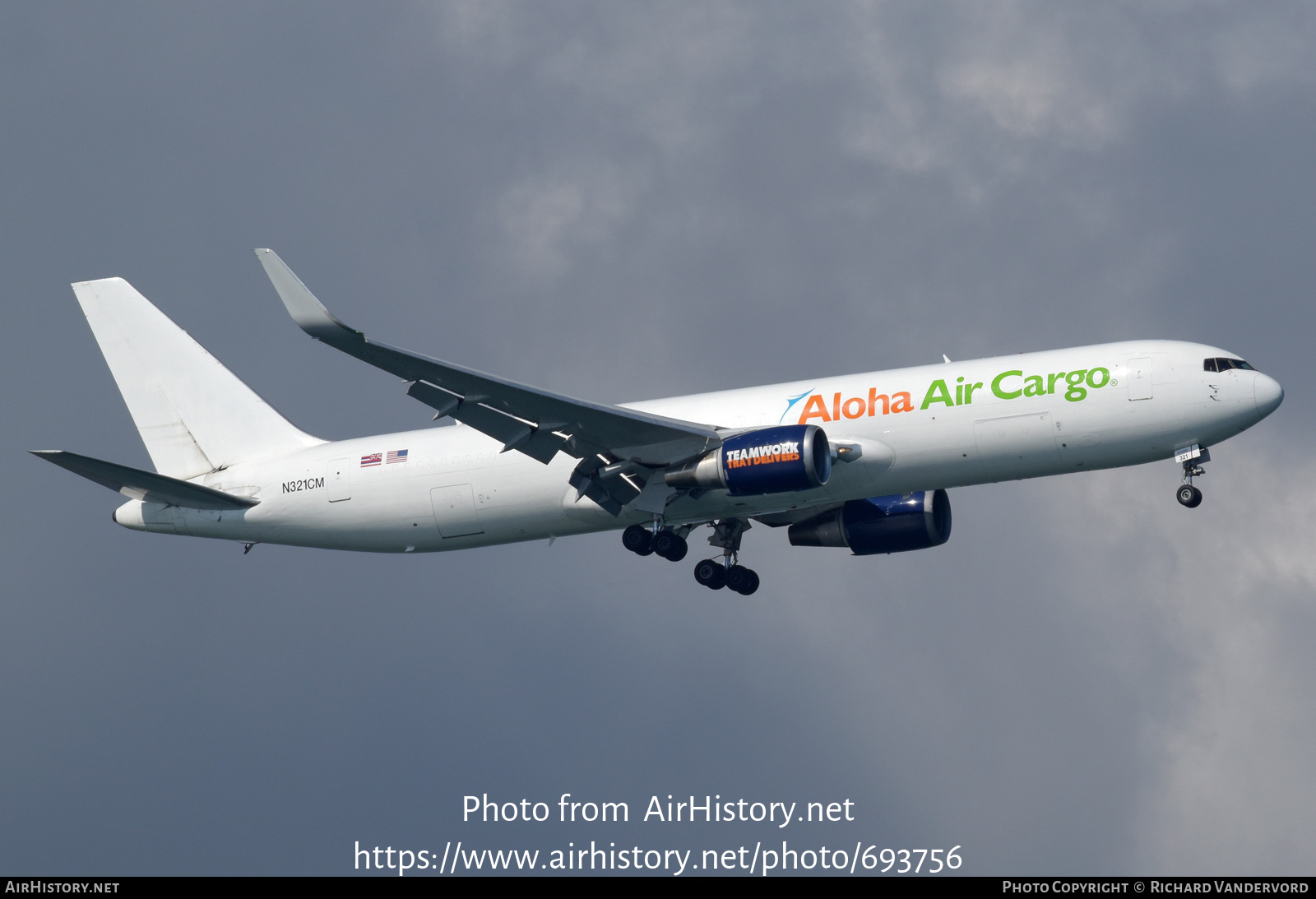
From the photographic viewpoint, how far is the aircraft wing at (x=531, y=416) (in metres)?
37.4

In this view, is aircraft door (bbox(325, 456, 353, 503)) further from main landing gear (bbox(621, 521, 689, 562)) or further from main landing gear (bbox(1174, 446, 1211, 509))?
main landing gear (bbox(1174, 446, 1211, 509))

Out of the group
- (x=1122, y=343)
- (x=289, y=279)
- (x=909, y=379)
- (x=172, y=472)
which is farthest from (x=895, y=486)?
(x=172, y=472)

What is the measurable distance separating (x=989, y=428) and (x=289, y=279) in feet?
58.0

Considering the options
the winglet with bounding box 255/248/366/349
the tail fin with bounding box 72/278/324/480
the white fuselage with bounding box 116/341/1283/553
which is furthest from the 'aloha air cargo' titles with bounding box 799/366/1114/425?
the tail fin with bounding box 72/278/324/480

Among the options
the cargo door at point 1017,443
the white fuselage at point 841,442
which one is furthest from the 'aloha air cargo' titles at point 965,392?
the cargo door at point 1017,443

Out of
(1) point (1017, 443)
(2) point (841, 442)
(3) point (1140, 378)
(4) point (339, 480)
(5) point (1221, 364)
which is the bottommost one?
(1) point (1017, 443)

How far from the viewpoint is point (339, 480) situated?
47.2m

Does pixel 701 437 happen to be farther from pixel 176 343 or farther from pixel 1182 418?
pixel 176 343

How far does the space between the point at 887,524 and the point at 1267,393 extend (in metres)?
11.8

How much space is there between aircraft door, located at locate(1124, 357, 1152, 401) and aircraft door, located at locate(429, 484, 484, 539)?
18.0 meters

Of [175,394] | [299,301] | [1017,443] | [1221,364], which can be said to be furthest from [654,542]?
[175,394]

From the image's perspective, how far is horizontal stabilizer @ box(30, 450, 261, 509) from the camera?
43875 mm

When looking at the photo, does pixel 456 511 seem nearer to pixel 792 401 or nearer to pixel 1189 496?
pixel 792 401

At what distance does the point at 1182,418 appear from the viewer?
40500mm
